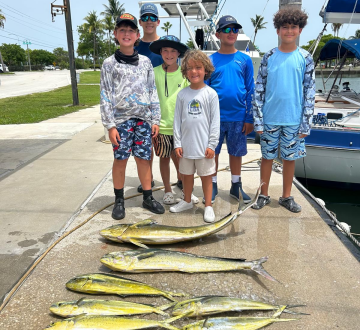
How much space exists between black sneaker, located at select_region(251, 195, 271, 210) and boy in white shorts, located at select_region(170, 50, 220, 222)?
1.93ft

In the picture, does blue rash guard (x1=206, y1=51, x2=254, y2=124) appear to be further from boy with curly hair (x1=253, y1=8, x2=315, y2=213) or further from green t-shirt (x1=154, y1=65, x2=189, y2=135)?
green t-shirt (x1=154, y1=65, x2=189, y2=135)

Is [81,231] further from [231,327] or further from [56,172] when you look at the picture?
[56,172]

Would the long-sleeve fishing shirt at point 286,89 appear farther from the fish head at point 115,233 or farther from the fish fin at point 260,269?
the fish head at point 115,233

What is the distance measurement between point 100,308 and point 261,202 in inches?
91.0

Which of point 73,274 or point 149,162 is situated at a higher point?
point 149,162

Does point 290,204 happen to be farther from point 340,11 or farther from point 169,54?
point 340,11

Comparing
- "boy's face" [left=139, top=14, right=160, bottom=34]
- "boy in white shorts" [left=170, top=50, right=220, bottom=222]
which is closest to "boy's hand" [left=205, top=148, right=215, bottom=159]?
"boy in white shorts" [left=170, top=50, right=220, bottom=222]

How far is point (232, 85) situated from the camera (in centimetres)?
354

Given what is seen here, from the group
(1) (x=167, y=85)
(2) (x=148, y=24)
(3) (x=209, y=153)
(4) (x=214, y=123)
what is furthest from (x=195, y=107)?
(2) (x=148, y=24)

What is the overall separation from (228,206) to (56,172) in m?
2.93

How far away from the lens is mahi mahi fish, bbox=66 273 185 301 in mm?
2139

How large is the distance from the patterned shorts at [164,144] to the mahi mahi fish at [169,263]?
1458 millimetres

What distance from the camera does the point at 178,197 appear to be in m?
4.12

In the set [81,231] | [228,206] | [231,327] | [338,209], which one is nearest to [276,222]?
[228,206]
